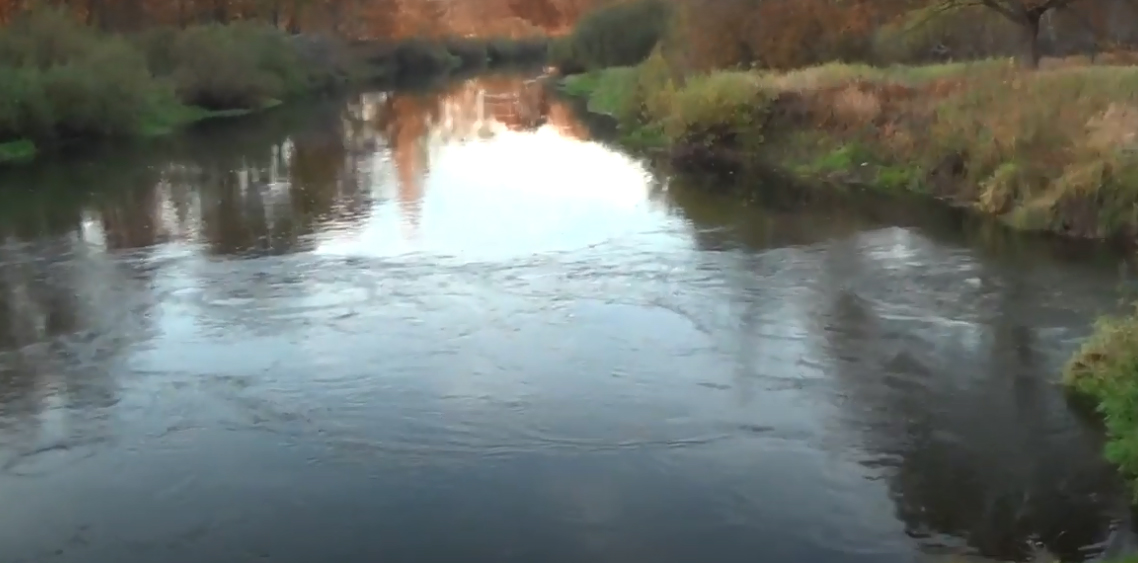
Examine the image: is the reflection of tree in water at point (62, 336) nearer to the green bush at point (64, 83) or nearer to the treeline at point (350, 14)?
the green bush at point (64, 83)

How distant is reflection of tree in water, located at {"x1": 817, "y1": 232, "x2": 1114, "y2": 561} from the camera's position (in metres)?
9.04

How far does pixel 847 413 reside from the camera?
36.8 ft

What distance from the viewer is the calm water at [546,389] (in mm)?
9086

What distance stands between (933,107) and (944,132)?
1.33 metres

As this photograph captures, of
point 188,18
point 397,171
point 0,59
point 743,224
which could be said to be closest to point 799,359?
point 743,224

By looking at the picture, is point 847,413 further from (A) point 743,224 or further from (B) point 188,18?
(B) point 188,18

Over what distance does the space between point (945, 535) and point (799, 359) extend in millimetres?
4091

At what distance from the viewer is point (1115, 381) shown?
10.4 m

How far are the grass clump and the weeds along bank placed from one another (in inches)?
1106

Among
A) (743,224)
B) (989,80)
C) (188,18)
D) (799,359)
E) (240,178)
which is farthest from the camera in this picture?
(188,18)

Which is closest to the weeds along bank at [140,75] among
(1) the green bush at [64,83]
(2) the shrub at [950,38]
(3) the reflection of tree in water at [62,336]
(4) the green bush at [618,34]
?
(1) the green bush at [64,83]

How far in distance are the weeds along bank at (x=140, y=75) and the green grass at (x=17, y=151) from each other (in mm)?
34

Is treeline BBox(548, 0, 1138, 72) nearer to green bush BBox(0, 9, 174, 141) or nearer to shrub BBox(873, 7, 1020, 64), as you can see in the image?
shrub BBox(873, 7, 1020, 64)

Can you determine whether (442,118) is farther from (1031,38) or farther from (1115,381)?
(1115,381)
